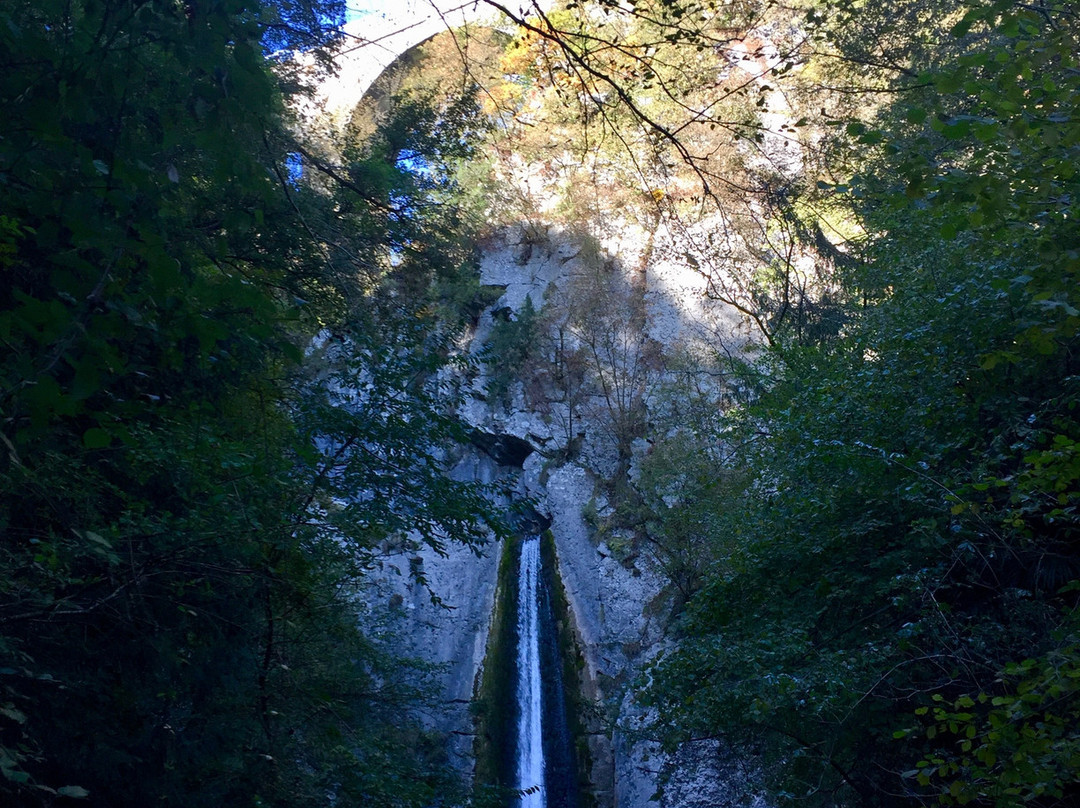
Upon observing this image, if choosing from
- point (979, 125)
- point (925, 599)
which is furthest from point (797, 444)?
point (979, 125)

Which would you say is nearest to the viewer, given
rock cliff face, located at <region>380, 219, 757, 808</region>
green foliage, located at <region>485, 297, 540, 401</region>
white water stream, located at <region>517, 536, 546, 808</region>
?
rock cliff face, located at <region>380, 219, 757, 808</region>

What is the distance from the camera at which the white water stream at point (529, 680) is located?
46.1 feet

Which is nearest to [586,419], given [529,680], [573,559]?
[573,559]

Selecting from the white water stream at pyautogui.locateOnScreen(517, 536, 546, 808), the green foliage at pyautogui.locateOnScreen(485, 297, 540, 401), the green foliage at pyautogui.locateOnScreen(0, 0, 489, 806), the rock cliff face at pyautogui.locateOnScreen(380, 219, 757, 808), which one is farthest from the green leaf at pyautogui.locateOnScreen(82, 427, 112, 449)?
the green foliage at pyautogui.locateOnScreen(485, 297, 540, 401)

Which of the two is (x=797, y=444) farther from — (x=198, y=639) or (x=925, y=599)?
(x=198, y=639)

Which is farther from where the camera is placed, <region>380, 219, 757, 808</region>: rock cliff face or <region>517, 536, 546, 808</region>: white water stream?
<region>517, 536, 546, 808</region>: white water stream

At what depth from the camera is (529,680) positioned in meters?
16.0

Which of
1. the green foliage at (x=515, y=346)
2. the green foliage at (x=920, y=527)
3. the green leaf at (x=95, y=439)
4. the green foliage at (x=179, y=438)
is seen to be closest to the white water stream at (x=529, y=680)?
the green foliage at (x=515, y=346)

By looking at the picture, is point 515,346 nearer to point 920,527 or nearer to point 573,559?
point 573,559

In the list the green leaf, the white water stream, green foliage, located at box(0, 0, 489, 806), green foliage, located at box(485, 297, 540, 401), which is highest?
green foliage, located at box(485, 297, 540, 401)

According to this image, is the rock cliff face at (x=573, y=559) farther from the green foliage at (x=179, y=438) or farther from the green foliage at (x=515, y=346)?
the green foliage at (x=179, y=438)

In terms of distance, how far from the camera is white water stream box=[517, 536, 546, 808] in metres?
14.1

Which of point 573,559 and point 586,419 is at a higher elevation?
point 586,419

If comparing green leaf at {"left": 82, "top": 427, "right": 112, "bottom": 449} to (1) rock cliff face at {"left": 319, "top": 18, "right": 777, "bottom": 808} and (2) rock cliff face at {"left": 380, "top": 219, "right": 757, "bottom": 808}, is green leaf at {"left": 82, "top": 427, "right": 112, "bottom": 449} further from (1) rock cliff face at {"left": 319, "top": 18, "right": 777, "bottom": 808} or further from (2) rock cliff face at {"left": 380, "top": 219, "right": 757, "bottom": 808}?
(1) rock cliff face at {"left": 319, "top": 18, "right": 777, "bottom": 808}
